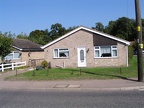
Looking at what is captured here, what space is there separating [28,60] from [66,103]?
27422mm

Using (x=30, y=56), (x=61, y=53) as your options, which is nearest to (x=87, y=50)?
(x=61, y=53)

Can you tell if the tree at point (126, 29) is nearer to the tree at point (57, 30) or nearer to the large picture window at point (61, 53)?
the tree at point (57, 30)

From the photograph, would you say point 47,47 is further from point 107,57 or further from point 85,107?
point 85,107

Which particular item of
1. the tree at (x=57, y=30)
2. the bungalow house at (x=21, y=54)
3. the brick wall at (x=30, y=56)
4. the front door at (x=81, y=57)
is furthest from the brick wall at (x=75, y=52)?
the tree at (x=57, y=30)

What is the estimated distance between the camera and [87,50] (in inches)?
1056

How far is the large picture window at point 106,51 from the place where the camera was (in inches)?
1029

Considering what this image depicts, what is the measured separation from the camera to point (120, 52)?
25812 mm

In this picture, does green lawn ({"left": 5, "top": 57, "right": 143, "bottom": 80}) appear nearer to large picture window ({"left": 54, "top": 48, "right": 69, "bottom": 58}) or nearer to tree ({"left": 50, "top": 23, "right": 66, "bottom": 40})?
large picture window ({"left": 54, "top": 48, "right": 69, "bottom": 58})

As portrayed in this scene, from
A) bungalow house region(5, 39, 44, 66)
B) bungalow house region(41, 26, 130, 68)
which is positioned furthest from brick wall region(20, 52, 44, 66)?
bungalow house region(41, 26, 130, 68)

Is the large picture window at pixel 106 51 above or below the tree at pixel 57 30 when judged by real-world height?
below

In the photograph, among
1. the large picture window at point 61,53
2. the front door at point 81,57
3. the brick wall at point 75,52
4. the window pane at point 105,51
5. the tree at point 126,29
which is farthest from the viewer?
the tree at point 126,29

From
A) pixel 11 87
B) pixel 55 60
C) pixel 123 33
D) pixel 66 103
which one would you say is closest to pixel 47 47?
pixel 55 60

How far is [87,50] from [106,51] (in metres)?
2.10

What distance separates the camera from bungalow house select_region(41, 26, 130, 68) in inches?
1019
